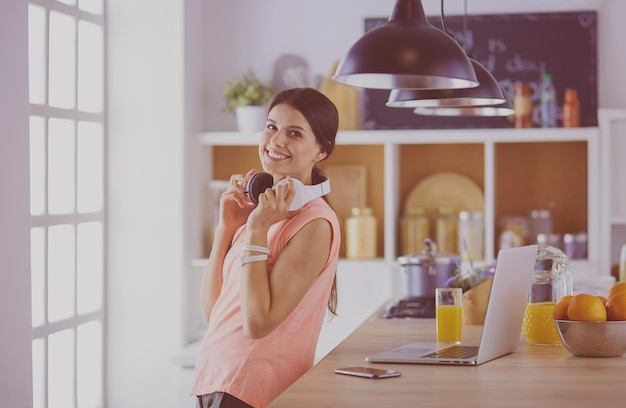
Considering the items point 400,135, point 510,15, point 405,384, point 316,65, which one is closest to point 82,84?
point 316,65

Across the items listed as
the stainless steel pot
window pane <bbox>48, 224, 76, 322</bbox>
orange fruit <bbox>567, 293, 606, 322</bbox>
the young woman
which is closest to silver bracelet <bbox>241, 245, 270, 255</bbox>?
the young woman

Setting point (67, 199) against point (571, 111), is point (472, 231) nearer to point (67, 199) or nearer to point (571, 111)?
point (571, 111)

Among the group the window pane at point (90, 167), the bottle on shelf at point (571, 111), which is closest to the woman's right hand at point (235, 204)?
the window pane at point (90, 167)

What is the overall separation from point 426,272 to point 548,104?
1682 mm

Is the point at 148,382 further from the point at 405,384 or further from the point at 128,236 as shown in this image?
the point at 405,384

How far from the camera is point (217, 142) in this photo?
493 centimetres

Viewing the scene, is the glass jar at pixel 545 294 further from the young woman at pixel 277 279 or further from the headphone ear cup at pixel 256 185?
the headphone ear cup at pixel 256 185

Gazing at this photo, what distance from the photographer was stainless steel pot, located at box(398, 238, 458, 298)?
136 inches

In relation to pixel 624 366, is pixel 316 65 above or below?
above
